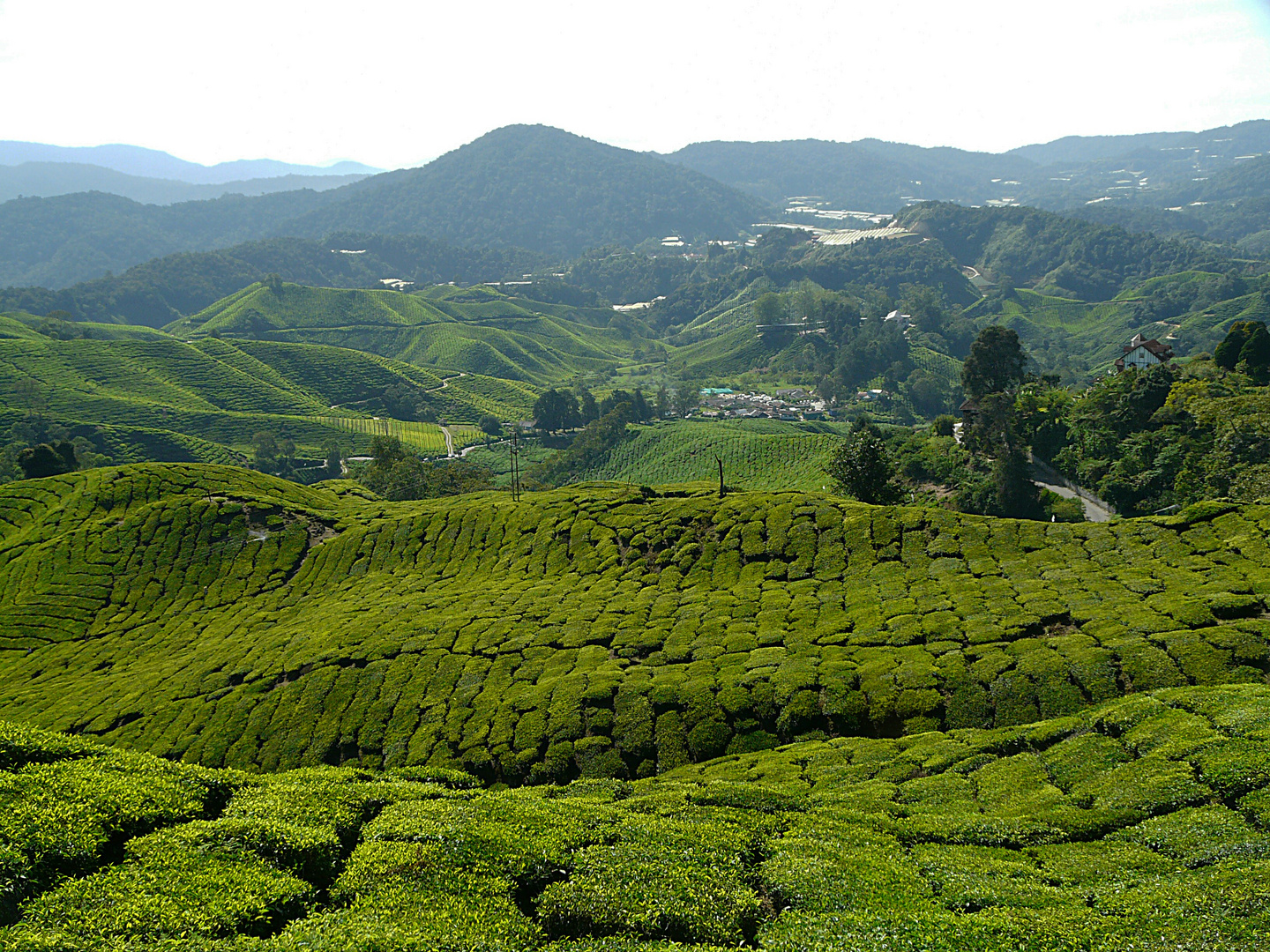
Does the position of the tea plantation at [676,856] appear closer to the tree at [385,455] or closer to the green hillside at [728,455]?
the green hillside at [728,455]

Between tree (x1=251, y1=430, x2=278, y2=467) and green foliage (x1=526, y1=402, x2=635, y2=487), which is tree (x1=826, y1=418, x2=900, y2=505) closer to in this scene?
green foliage (x1=526, y1=402, x2=635, y2=487)

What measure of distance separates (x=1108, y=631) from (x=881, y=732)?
9.84 metres

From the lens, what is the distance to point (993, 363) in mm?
95062

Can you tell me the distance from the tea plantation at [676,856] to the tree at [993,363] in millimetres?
81450

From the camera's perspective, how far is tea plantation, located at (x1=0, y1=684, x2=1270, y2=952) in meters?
13.6

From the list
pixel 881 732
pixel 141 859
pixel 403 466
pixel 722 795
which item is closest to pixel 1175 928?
pixel 722 795

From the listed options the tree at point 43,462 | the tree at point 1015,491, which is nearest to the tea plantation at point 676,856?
the tree at point 1015,491

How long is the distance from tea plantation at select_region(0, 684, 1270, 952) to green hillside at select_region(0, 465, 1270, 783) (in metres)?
5.21

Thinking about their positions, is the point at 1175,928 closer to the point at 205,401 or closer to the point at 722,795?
the point at 722,795

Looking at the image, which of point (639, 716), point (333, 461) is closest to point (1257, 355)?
point (639, 716)

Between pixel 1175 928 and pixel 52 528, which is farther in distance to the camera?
pixel 52 528

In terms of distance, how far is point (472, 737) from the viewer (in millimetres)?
29906

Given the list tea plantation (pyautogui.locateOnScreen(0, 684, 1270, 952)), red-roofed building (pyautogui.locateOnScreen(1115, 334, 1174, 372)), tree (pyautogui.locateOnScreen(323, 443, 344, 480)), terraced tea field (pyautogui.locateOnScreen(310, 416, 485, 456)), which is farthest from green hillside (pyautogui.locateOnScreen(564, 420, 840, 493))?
tea plantation (pyautogui.locateOnScreen(0, 684, 1270, 952))

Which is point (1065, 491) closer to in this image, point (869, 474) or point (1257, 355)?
point (1257, 355)
